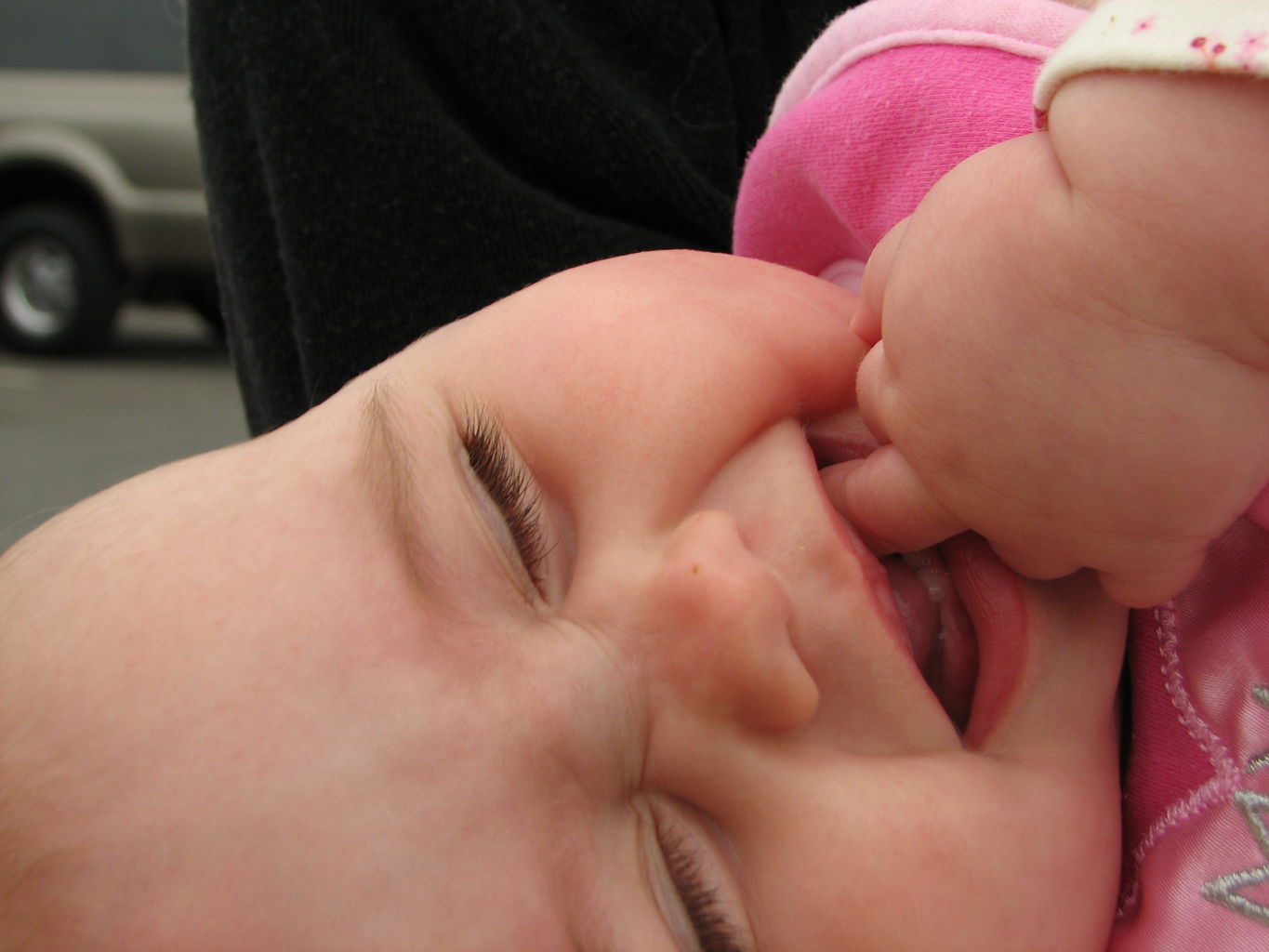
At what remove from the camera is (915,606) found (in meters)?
0.78

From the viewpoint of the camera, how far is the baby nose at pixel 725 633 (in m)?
0.67

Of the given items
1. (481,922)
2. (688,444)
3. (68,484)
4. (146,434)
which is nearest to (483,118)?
(688,444)

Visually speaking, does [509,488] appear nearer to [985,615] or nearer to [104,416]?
[985,615]

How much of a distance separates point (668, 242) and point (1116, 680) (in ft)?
2.21

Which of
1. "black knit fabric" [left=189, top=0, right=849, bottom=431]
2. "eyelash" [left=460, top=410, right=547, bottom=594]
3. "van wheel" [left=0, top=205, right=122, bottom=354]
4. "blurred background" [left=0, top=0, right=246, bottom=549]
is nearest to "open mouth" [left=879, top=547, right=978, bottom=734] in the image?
"eyelash" [left=460, top=410, right=547, bottom=594]

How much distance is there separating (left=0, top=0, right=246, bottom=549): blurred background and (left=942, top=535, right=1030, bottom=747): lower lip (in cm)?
429

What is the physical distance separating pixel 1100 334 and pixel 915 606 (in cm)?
28

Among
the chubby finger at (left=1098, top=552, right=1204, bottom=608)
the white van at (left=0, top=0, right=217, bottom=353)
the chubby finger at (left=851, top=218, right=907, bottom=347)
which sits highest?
the chubby finger at (left=851, top=218, right=907, bottom=347)

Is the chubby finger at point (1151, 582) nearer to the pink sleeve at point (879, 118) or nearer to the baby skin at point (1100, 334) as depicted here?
the baby skin at point (1100, 334)

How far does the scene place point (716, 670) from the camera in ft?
2.26

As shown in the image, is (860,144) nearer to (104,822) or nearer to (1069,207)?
(1069,207)

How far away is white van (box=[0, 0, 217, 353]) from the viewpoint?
16.4 feet

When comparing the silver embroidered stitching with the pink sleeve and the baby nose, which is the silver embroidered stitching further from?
the pink sleeve

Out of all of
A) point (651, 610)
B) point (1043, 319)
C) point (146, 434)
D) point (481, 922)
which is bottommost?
point (146, 434)
